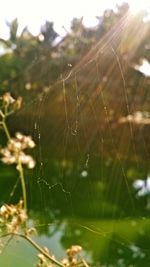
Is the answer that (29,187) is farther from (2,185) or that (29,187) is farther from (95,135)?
(2,185)

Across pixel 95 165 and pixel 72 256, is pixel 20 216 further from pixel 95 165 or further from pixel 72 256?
pixel 95 165

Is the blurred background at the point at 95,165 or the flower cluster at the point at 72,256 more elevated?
the blurred background at the point at 95,165

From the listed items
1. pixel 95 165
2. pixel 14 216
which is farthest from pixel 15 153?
pixel 95 165

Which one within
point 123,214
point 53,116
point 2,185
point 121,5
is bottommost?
point 123,214

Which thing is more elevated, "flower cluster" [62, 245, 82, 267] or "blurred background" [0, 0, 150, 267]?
"blurred background" [0, 0, 150, 267]

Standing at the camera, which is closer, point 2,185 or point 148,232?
point 148,232

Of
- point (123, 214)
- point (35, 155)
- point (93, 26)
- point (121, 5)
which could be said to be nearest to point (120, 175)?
point (35, 155)

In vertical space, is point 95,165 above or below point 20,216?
above

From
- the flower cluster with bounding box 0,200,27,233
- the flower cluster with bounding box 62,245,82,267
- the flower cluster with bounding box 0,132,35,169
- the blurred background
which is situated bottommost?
the flower cluster with bounding box 62,245,82,267
